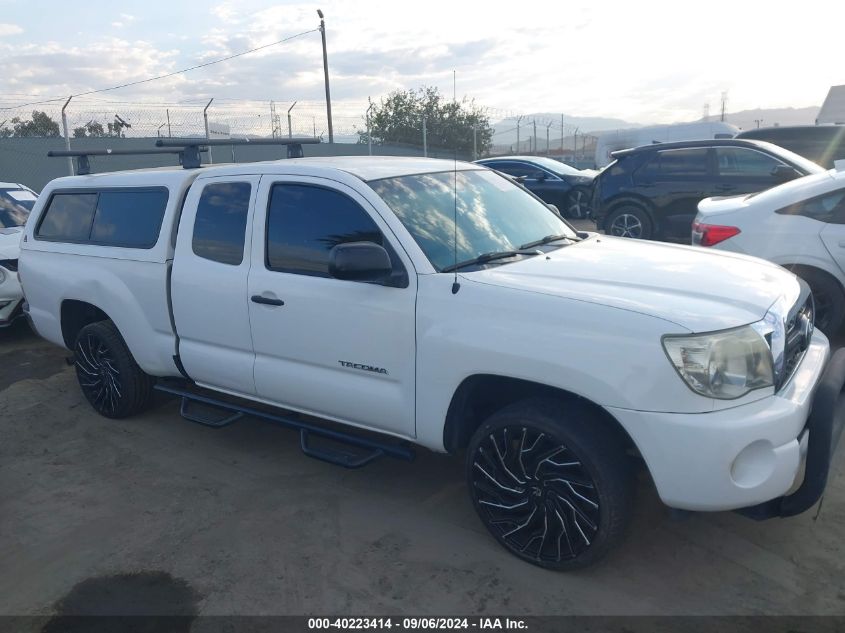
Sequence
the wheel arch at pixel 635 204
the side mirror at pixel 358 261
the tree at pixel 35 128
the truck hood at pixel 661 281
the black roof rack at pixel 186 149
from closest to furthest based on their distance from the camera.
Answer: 1. the truck hood at pixel 661 281
2. the side mirror at pixel 358 261
3. the black roof rack at pixel 186 149
4. the wheel arch at pixel 635 204
5. the tree at pixel 35 128

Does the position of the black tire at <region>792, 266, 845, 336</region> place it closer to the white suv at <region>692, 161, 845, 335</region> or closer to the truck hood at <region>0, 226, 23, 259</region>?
the white suv at <region>692, 161, 845, 335</region>

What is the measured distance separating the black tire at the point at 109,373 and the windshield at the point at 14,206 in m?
4.00

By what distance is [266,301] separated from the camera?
4.05 m

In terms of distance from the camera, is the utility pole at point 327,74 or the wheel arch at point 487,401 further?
the utility pole at point 327,74

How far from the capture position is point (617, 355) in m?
2.90

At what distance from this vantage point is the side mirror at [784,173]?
877 cm

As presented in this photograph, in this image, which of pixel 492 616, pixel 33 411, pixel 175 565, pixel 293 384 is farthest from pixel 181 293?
pixel 492 616

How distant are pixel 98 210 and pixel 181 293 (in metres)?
1.33

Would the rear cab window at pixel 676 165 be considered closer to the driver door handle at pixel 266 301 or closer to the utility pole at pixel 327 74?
the driver door handle at pixel 266 301

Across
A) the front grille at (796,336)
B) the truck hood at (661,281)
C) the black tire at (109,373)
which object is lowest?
the black tire at (109,373)

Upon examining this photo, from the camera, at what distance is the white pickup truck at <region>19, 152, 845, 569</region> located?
287 cm

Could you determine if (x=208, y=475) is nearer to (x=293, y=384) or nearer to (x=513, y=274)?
(x=293, y=384)

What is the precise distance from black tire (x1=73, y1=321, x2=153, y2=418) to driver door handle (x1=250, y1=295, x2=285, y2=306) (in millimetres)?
1610

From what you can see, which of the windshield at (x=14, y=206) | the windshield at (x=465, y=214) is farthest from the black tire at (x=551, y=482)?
the windshield at (x=14, y=206)
